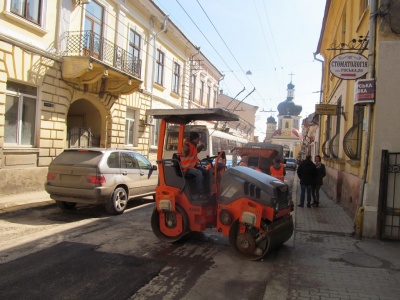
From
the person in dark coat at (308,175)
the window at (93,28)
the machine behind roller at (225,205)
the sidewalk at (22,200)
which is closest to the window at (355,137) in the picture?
the person in dark coat at (308,175)

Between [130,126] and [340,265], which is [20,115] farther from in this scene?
[340,265]

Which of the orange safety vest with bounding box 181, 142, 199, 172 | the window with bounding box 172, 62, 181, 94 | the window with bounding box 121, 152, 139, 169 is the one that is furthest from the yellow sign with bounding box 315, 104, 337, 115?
the window with bounding box 172, 62, 181, 94

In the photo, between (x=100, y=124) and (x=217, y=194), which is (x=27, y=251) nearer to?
(x=217, y=194)

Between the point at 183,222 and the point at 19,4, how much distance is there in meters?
9.08

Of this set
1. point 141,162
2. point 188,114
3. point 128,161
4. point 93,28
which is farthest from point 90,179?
point 93,28

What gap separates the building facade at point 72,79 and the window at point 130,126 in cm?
5

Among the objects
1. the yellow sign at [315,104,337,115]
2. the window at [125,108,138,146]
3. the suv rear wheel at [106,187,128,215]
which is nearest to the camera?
the suv rear wheel at [106,187,128,215]

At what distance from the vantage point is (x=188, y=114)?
5.66 meters

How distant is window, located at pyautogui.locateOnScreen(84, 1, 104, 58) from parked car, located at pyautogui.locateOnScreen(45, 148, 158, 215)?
20.9 feet

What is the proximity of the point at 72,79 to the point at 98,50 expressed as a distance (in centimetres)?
200

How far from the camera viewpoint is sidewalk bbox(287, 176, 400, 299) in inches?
159

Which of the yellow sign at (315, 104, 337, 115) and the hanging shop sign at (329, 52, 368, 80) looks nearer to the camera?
the hanging shop sign at (329, 52, 368, 80)

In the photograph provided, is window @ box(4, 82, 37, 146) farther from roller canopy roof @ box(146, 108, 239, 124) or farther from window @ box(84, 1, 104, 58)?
roller canopy roof @ box(146, 108, 239, 124)

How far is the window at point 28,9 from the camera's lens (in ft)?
34.0
